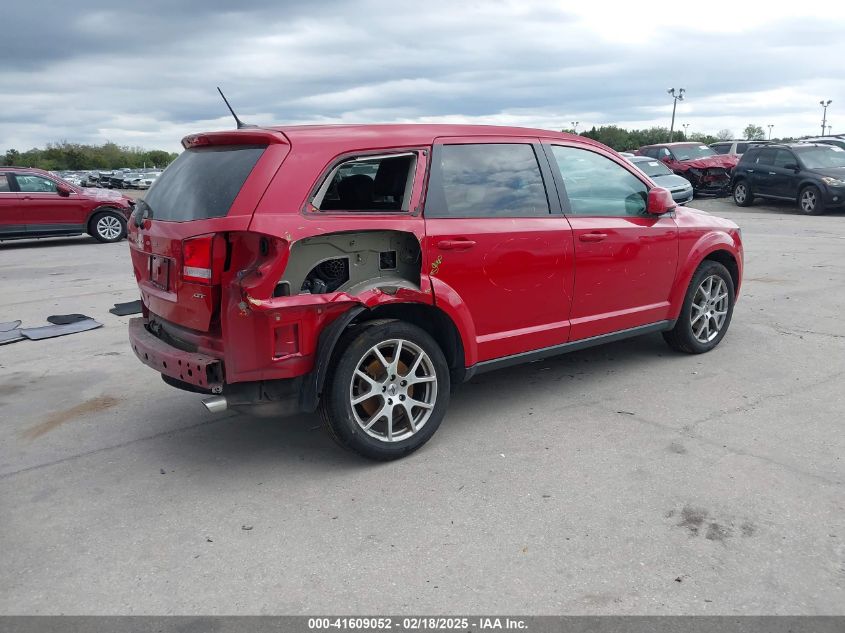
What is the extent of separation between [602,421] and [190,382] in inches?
95.9

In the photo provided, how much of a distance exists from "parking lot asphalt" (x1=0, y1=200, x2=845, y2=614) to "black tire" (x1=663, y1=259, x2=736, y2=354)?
0.44ft

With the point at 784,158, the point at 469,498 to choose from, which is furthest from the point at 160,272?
the point at 784,158

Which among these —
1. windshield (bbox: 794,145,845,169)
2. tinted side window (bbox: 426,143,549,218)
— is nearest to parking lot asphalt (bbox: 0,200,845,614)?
tinted side window (bbox: 426,143,549,218)

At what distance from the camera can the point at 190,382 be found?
151 inches

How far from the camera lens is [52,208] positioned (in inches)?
615

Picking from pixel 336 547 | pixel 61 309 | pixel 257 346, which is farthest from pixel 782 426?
pixel 61 309

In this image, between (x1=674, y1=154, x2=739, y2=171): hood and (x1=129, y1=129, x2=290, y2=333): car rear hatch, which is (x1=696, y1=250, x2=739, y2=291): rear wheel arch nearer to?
(x1=129, y1=129, x2=290, y2=333): car rear hatch

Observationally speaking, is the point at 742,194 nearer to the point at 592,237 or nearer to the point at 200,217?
the point at 592,237

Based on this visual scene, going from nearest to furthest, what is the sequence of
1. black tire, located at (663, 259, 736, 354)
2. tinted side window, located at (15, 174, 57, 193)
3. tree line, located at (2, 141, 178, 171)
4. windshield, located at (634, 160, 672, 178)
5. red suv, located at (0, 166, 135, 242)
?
1. black tire, located at (663, 259, 736, 354)
2. red suv, located at (0, 166, 135, 242)
3. tinted side window, located at (15, 174, 57, 193)
4. windshield, located at (634, 160, 672, 178)
5. tree line, located at (2, 141, 178, 171)

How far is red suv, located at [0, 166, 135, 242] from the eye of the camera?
15.2 m

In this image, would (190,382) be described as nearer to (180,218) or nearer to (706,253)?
(180,218)

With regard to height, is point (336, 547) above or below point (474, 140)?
below

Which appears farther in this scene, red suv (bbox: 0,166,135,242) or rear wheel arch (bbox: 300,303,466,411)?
red suv (bbox: 0,166,135,242)

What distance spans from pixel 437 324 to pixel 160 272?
5.18 ft
